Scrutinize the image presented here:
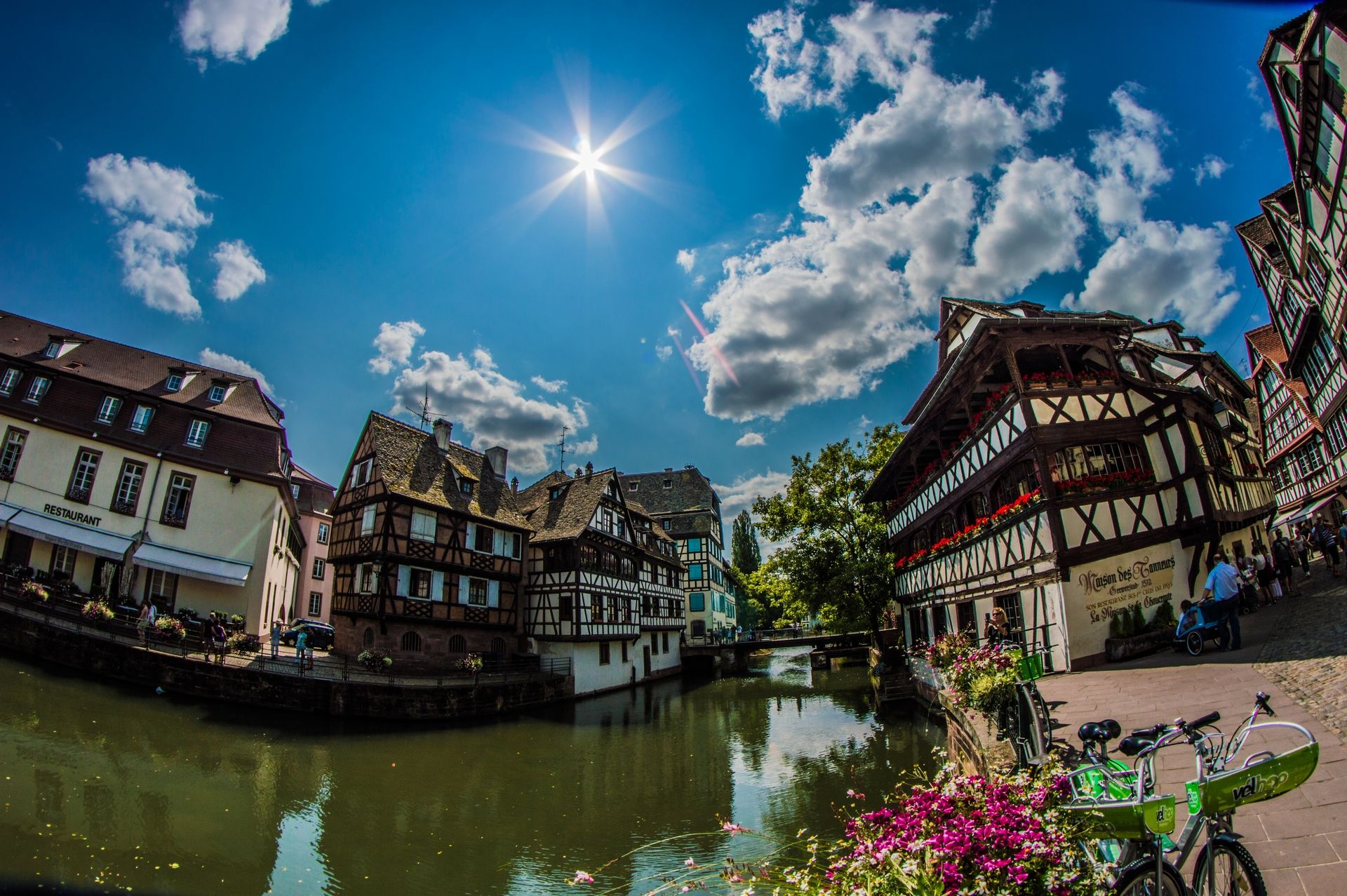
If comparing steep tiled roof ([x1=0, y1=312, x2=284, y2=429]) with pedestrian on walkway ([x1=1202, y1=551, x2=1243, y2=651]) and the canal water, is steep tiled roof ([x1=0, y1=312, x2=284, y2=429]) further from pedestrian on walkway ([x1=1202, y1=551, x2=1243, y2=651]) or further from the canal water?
pedestrian on walkway ([x1=1202, y1=551, x2=1243, y2=651])

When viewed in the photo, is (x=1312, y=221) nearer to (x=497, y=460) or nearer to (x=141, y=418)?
(x=497, y=460)

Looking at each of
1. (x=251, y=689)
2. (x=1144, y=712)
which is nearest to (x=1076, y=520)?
(x=1144, y=712)

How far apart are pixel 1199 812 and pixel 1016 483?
1607 centimetres

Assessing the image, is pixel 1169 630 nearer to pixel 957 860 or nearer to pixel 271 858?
pixel 957 860

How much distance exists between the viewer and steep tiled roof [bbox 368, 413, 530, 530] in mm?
26812

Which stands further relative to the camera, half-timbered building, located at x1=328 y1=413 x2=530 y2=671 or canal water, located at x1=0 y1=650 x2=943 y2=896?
half-timbered building, located at x1=328 y1=413 x2=530 y2=671

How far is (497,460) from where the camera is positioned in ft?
116

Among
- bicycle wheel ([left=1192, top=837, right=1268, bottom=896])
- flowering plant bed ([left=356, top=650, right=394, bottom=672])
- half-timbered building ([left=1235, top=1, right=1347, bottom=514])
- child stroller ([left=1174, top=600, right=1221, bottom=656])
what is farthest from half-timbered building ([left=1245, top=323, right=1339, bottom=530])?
flowering plant bed ([left=356, top=650, right=394, bottom=672])

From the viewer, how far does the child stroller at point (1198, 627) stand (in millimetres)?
12531

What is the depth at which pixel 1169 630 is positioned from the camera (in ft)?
47.7

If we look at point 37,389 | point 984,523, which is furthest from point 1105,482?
point 37,389

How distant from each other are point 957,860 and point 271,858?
11.0m

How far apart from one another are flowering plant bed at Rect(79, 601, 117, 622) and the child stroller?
28.3 metres

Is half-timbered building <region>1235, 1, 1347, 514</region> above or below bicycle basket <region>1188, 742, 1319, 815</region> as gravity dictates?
above
